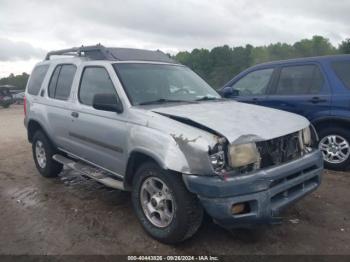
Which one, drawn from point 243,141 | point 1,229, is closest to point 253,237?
point 243,141

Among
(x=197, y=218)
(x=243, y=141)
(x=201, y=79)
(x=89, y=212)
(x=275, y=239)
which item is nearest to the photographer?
(x=243, y=141)

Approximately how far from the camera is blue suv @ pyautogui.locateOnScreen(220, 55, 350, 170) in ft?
19.0

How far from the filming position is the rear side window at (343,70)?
5754 mm

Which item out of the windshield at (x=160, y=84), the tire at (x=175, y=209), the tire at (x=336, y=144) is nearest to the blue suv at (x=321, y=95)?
the tire at (x=336, y=144)

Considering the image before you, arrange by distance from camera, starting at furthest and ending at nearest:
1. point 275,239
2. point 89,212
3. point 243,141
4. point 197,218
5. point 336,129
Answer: point 336,129 → point 89,212 → point 275,239 → point 197,218 → point 243,141

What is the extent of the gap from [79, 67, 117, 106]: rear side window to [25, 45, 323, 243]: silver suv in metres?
0.01

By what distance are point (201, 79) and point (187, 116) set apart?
1.92 m

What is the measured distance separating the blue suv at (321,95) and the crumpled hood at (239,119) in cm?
201

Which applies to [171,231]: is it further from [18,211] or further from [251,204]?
[18,211]

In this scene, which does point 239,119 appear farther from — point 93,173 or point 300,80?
point 300,80

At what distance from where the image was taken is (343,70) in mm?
5840

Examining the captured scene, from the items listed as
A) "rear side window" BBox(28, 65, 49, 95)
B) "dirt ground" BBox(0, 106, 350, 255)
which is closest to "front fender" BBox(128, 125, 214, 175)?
"dirt ground" BBox(0, 106, 350, 255)

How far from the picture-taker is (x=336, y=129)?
5863mm

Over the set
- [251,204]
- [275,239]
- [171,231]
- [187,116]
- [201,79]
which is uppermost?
[201,79]
